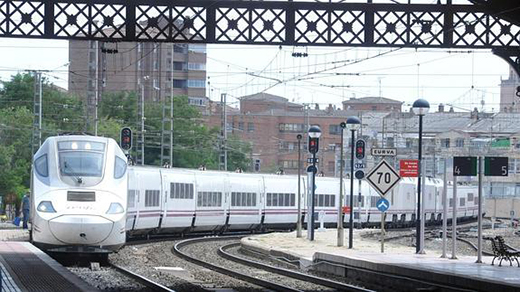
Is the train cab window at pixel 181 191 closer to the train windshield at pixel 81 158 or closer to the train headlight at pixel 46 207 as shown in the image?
the train windshield at pixel 81 158

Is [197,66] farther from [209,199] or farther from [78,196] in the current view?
[78,196]

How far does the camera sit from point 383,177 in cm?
3173

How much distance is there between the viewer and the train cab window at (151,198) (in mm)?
37959

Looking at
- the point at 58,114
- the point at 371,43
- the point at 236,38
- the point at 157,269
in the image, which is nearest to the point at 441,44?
the point at 371,43

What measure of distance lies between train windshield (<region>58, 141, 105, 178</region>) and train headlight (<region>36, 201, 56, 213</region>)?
0.95m

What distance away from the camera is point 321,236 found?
4466 centimetres

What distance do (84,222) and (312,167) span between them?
1710cm

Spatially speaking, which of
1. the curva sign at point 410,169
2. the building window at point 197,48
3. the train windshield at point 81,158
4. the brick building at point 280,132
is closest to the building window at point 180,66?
the building window at point 197,48

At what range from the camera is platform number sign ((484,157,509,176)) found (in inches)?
1063

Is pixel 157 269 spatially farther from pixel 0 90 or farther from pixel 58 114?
pixel 0 90

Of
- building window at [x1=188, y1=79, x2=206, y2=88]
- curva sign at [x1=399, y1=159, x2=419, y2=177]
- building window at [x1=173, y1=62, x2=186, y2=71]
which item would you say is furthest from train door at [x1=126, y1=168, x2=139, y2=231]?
building window at [x1=188, y1=79, x2=206, y2=88]

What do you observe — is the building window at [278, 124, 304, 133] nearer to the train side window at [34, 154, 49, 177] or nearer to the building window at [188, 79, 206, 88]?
the building window at [188, 79, 206, 88]

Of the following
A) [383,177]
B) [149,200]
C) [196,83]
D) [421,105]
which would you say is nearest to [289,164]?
[196,83]

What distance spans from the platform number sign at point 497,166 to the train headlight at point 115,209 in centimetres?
896
